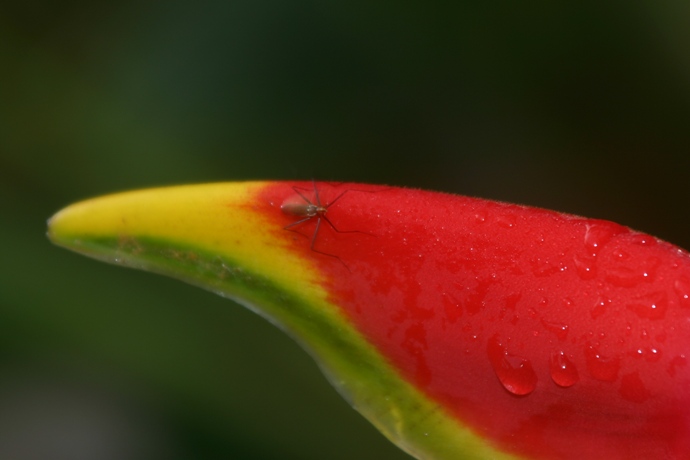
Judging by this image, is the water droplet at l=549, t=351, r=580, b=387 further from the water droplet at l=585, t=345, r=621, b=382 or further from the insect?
the insect

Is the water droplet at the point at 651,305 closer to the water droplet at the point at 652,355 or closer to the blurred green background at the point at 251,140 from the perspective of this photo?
the water droplet at the point at 652,355

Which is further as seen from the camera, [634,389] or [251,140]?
[251,140]

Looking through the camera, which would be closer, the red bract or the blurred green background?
the red bract

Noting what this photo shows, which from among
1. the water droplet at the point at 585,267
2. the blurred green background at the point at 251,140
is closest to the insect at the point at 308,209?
the water droplet at the point at 585,267

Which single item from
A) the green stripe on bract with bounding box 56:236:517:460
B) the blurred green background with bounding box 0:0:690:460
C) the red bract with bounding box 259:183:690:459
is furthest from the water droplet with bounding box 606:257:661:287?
the blurred green background with bounding box 0:0:690:460

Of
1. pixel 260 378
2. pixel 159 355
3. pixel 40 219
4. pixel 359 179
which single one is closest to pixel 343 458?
pixel 260 378

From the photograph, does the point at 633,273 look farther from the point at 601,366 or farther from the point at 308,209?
the point at 308,209

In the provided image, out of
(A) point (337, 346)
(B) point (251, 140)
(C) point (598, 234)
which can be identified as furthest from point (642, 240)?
(B) point (251, 140)
